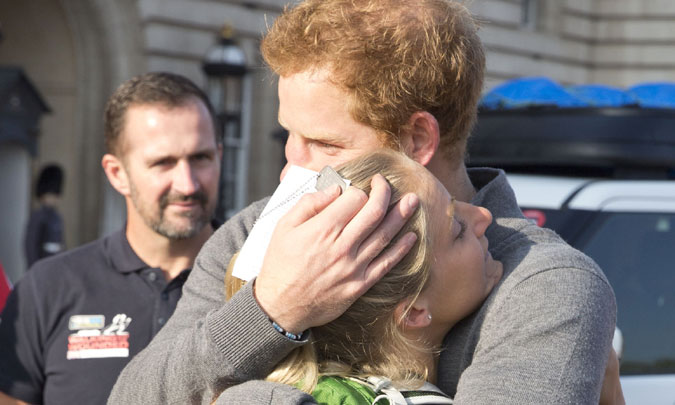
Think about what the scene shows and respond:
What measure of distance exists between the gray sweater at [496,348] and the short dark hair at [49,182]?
362 inches

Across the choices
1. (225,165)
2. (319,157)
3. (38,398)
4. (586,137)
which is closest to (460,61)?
(319,157)

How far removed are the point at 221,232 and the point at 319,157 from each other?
1.21 ft

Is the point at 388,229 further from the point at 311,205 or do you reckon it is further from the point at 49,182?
the point at 49,182

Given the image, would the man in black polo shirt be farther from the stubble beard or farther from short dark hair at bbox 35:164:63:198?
short dark hair at bbox 35:164:63:198

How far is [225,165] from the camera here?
47.6 ft

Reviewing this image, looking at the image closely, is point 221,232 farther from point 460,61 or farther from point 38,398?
point 38,398

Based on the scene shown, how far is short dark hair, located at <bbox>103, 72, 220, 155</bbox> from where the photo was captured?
3.83 meters

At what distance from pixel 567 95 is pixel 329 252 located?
4.51 meters

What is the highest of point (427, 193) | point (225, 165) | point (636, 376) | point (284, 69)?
point (284, 69)

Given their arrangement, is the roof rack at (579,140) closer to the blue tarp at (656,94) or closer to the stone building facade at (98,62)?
the blue tarp at (656,94)

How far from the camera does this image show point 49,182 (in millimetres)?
11031

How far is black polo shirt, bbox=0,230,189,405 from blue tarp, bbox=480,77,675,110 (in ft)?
9.88

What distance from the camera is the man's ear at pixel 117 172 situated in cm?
390

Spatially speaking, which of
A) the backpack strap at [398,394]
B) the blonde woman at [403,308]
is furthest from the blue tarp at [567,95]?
the backpack strap at [398,394]
